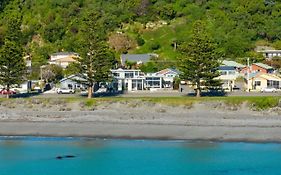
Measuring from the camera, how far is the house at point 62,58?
234 ft

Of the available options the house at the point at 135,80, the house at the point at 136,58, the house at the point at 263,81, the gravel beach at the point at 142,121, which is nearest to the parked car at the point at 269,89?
the house at the point at 263,81

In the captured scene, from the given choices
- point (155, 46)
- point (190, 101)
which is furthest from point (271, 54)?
point (190, 101)

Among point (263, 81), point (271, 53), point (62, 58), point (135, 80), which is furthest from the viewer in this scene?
point (271, 53)

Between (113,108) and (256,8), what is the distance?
4908 centimetres

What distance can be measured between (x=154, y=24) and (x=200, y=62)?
1498 inches

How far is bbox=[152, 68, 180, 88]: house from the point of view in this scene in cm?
5959

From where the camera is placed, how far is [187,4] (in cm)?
8938

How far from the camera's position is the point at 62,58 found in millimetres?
73562

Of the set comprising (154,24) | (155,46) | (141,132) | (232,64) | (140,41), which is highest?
(154,24)

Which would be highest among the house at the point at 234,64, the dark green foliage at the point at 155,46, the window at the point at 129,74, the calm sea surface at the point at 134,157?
the dark green foliage at the point at 155,46

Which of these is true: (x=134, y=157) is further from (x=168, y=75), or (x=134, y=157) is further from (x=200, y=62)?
(x=168, y=75)

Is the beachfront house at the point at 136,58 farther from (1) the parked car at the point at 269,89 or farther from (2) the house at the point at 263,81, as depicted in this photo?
(1) the parked car at the point at 269,89

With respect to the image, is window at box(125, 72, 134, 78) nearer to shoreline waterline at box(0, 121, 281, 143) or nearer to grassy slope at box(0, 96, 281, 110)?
grassy slope at box(0, 96, 281, 110)

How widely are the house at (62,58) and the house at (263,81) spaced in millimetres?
21331
